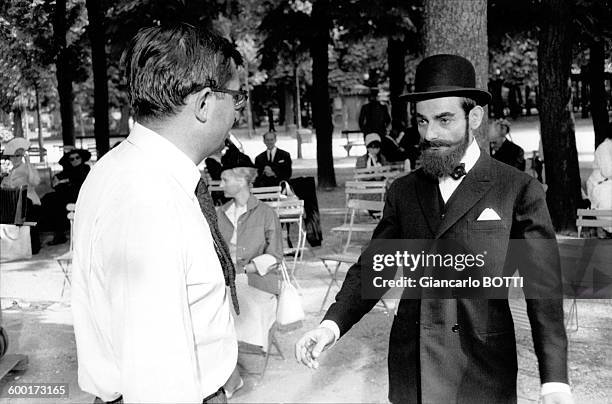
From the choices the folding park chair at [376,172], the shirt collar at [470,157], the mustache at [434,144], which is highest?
the mustache at [434,144]

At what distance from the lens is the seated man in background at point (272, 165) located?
1406cm

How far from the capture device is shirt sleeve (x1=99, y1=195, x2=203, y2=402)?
1.61m

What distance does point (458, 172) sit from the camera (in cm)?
296

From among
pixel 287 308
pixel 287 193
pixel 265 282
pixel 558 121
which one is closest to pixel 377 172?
pixel 287 193

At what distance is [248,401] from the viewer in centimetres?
561

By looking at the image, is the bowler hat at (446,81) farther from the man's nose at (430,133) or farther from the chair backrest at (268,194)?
the chair backrest at (268,194)

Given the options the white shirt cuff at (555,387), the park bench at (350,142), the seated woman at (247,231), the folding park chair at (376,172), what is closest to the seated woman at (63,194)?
the folding park chair at (376,172)

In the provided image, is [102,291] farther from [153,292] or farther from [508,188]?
[508,188]

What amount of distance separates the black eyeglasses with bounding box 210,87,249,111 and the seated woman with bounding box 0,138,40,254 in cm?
1089

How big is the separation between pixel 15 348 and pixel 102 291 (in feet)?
19.4

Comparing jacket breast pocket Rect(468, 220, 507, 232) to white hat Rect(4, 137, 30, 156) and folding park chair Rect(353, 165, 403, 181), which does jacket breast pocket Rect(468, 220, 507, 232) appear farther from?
white hat Rect(4, 137, 30, 156)

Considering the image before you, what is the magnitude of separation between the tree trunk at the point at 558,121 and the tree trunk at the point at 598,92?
17.7 feet

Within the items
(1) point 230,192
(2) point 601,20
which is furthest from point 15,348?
(2) point 601,20

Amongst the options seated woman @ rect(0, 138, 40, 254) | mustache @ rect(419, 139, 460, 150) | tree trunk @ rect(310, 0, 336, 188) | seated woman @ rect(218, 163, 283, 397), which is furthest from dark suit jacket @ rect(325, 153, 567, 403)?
tree trunk @ rect(310, 0, 336, 188)
